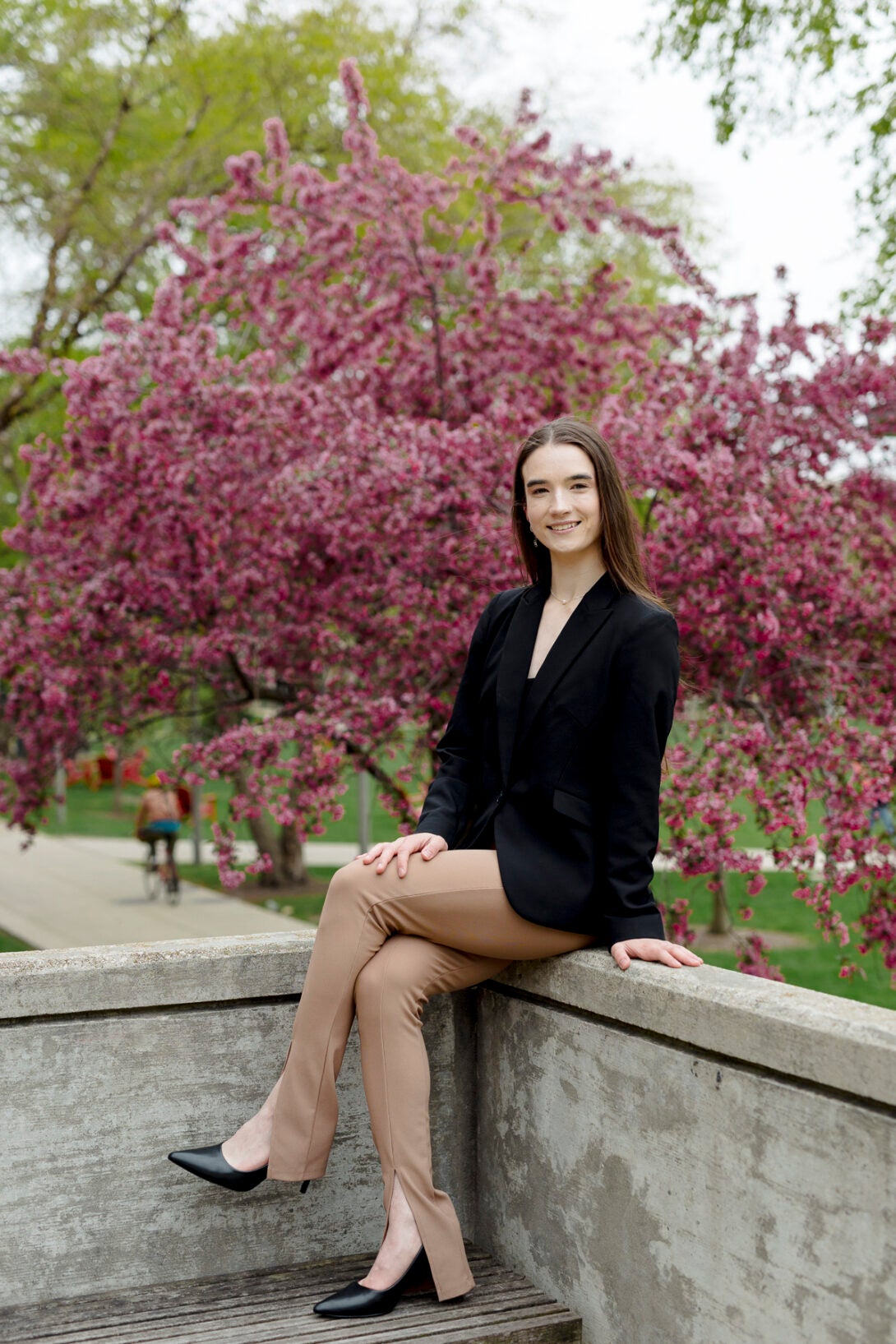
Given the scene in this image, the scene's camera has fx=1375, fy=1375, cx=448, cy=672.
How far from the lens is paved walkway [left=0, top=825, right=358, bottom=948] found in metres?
12.5

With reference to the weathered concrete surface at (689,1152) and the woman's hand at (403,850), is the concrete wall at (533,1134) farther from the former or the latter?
the woman's hand at (403,850)

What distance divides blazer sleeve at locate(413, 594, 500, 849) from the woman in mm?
97

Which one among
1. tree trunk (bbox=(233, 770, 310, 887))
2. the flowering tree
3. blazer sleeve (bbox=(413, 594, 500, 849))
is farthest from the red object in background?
blazer sleeve (bbox=(413, 594, 500, 849))

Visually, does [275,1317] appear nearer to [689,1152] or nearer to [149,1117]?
[149,1117]

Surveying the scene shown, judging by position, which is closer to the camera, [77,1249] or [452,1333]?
[452,1333]

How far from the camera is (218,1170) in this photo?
3012mm

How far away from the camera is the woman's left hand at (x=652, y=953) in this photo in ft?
9.34

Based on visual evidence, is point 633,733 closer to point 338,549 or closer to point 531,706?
point 531,706

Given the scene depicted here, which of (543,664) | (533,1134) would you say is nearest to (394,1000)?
(533,1134)

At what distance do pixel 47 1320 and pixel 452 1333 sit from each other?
2.90ft

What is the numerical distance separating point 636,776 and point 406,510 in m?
3.73

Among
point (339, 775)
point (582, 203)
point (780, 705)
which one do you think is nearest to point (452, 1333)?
point (339, 775)

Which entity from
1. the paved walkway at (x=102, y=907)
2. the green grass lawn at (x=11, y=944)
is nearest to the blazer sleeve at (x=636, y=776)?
the paved walkway at (x=102, y=907)

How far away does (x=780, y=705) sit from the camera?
673 centimetres
